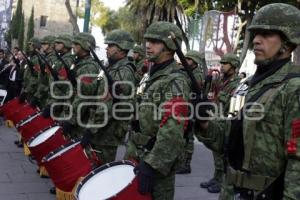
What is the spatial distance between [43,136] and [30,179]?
1.46m

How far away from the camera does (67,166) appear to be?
4348 mm

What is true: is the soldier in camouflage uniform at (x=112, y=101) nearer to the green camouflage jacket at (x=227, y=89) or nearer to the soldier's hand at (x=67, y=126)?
the soldier's hand at (x=67, y=126)

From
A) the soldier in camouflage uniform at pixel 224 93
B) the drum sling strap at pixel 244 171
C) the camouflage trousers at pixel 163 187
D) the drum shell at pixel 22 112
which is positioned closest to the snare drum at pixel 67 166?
the camouflage trousers at pixel 163 187

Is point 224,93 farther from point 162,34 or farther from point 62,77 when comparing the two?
point 162,34

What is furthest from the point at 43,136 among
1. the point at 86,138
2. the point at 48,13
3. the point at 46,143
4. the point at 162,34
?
the point at 48,13

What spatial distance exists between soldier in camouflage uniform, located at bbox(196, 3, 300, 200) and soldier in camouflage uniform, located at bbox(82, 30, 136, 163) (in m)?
2.26

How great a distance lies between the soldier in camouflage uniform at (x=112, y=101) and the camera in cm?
489

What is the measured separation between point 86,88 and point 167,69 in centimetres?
189

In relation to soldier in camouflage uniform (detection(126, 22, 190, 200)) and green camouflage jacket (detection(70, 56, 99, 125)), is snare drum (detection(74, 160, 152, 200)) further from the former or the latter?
green camouflage jacket (detection(70, 56, 99, 125))

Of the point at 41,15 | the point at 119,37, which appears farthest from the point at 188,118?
the point at 41,15

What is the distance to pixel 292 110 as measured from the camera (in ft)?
8.08

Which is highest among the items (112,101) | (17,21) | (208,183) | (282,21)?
(17,21)

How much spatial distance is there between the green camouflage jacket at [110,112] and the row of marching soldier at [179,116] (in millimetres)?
11

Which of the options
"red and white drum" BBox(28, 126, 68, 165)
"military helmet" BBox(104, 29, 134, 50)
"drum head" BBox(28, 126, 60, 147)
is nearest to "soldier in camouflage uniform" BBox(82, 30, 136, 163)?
"military helmet" BBox(104, 29, 134, 50)
